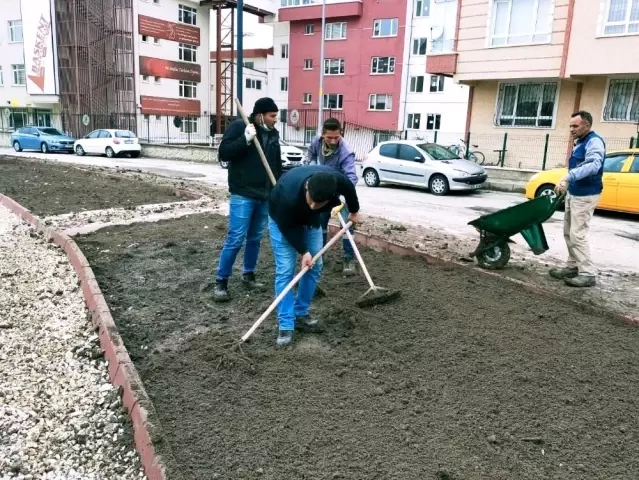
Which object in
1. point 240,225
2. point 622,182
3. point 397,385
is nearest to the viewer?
point 397,385

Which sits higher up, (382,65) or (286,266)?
(382,65)

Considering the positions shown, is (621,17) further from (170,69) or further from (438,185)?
(170,69)

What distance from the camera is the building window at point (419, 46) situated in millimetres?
34787

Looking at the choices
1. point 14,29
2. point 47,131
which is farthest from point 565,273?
point 14,29

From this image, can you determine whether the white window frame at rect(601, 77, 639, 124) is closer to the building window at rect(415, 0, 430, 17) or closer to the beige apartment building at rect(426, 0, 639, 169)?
the beige apartment building at rect(426, 0, 639, 169)

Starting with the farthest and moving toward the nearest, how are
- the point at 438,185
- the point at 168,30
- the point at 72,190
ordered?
the point at 168,30 → the point at 438,185 → the point at 72,190

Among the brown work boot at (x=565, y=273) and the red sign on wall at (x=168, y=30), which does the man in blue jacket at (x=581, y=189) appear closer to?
the brown work boot at (x=565, y=273)

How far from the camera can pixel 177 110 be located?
120 feet

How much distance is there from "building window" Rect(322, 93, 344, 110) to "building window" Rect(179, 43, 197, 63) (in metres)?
10.1

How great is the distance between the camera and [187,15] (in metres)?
37.8

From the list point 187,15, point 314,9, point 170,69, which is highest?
point 314,9

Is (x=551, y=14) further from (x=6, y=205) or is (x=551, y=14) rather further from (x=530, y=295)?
(x=6, y=205)

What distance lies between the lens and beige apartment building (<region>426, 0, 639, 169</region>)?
1575 cm

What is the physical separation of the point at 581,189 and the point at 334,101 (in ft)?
114
